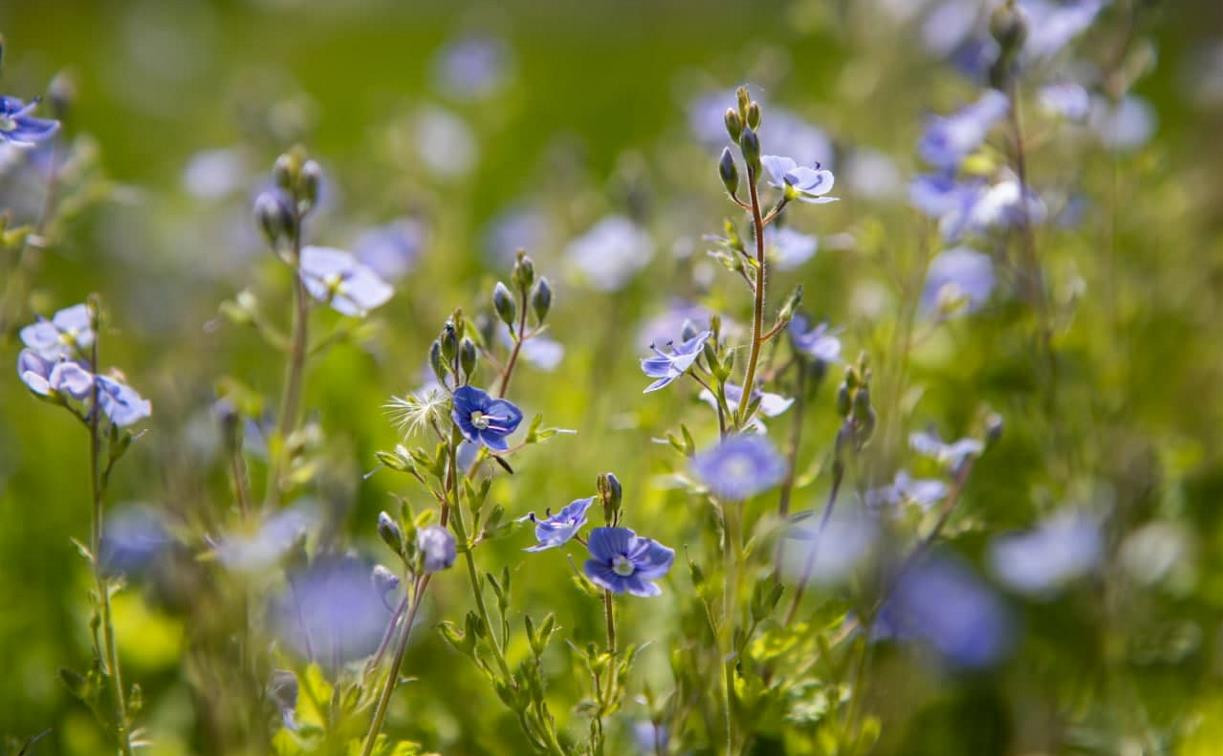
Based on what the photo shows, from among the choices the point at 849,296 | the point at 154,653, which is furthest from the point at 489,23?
the point at 154,653

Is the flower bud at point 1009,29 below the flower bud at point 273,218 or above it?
above

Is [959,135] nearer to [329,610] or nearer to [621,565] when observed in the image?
[621,565]

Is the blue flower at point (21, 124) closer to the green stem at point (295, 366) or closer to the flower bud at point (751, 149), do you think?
the green stem at point (295, 366)

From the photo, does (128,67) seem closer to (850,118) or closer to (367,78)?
(367,78)

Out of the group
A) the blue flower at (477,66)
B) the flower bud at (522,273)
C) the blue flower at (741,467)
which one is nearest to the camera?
the blue flower at (741,467)

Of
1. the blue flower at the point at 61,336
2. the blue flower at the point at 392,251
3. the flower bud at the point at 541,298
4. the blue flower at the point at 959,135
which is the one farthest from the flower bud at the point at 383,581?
the blue flower at the point at 959,135
